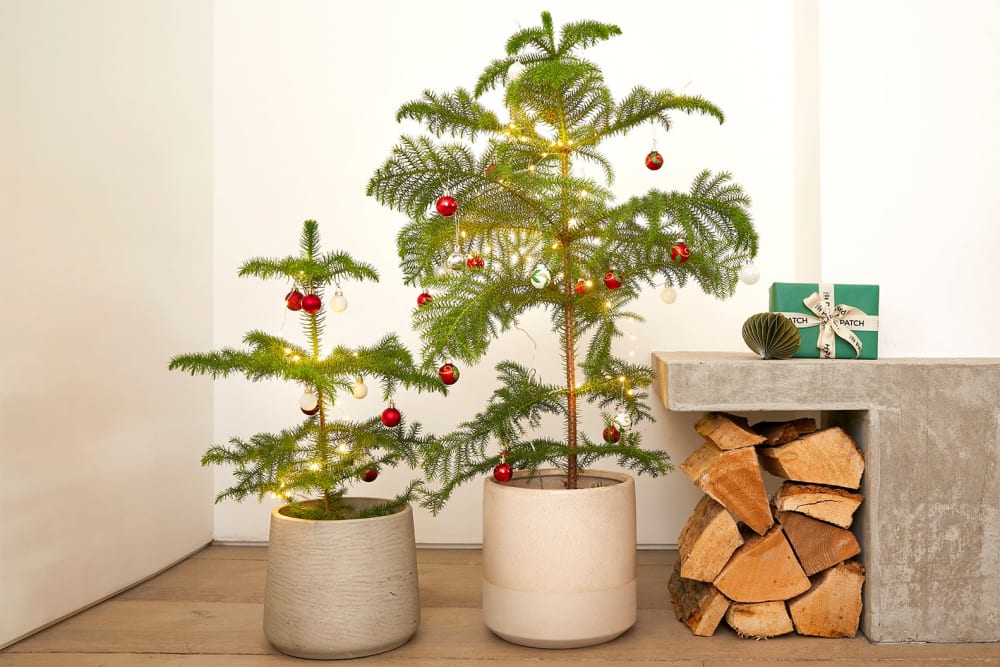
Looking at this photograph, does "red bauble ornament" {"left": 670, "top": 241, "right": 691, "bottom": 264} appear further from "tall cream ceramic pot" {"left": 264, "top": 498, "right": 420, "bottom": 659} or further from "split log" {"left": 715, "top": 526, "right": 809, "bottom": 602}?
"tall cream ceramic pot" {"left": 264, "top": 498, "right": 420, "bottom": 659}

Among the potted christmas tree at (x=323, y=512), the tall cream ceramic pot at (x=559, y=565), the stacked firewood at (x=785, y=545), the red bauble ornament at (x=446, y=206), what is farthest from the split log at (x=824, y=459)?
the red bauble ornament at (x=446, y=206)

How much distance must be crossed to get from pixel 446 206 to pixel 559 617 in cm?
89

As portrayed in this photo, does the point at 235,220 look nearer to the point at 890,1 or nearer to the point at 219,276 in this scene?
the point at 219,276

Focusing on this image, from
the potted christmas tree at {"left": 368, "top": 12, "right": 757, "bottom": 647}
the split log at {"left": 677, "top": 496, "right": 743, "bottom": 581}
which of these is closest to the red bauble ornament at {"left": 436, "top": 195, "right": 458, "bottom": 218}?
the potted christmas tree at {"left": 368, "top": 12, "right": 757, "bottom": 647}

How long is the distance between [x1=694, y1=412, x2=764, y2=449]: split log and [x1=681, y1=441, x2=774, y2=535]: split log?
0.06 feet

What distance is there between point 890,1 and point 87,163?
2135mm

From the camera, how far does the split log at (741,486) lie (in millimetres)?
1852

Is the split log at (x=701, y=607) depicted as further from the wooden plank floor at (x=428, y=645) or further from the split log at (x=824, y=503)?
the split log at (x=824, y=503)

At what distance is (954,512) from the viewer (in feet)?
5.88

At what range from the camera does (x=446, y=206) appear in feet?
5.28

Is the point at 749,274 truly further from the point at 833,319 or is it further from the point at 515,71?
the point at 515,71

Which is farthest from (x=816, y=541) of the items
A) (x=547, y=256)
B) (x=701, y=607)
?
(x=547, y=256)

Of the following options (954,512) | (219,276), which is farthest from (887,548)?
(219,276)

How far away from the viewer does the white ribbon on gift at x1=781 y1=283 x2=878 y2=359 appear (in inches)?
75.6
